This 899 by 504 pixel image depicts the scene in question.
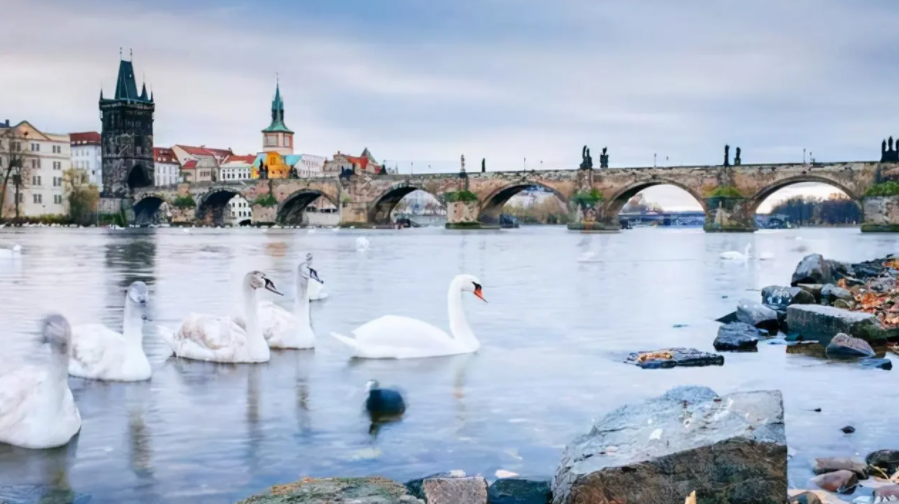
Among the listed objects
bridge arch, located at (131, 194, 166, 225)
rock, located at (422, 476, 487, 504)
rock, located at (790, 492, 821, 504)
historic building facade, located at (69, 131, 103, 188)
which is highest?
historic building facade, located at (69, 131, 103, 188)

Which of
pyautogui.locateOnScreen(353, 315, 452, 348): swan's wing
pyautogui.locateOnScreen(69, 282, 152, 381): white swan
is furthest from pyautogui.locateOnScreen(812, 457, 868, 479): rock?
pyautogui.locateOnScreen(69, 282, 152, 381): white swan

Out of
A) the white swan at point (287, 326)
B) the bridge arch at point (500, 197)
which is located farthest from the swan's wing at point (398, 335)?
the bridge arch at point (500, 197)

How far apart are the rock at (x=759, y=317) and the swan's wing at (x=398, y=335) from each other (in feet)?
13.0

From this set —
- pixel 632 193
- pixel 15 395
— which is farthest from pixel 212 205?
pixel 15 395

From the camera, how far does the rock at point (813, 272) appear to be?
15359mm

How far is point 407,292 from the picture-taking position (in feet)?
50.1

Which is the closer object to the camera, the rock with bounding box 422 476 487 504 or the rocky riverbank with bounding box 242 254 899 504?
the rocky riverbank with bounding box 242 254 899 504

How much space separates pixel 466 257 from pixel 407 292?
42.9 feet

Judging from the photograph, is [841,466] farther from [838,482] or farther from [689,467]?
[689,467]

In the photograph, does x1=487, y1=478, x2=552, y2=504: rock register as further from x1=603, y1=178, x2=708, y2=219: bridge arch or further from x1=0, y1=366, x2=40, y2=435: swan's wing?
x1=603, y1=178, x2=708, y2=219: bridge arch

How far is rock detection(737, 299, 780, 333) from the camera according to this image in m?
9.94

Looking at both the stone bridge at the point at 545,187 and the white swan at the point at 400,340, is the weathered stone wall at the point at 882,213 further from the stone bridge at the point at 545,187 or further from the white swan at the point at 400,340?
the white swan at the point at 400,340

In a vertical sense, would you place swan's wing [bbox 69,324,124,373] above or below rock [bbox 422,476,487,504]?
above

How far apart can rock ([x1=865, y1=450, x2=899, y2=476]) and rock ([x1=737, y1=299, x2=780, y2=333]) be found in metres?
5.47
